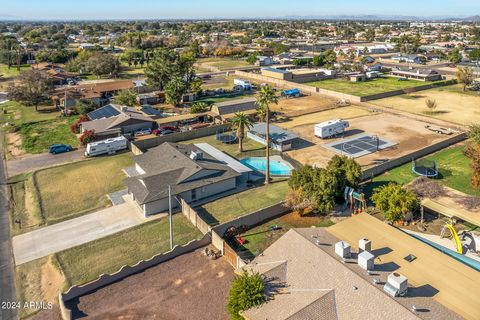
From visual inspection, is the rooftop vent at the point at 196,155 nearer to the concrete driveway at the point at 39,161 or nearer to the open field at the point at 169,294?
the open field at the point at 169,294

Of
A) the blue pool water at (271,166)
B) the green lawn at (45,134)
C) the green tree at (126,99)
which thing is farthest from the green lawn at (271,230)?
the green tree at (126,99)

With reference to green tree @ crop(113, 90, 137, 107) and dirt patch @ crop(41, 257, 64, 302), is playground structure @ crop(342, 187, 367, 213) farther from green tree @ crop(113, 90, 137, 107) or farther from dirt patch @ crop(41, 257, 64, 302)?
green tree @ crop(113, 90, 137, 107)

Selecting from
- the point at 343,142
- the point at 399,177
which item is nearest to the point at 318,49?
the point at 343,142

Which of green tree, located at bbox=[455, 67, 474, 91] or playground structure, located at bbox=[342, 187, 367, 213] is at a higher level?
green tree, located at bbox=[455, 67, 474, 91]

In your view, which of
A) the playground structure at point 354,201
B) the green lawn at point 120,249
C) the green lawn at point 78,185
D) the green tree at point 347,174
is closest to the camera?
the green lawn at point 120,249

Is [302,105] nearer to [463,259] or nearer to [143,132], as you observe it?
[143,132]

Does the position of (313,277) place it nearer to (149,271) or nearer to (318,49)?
(149,271)

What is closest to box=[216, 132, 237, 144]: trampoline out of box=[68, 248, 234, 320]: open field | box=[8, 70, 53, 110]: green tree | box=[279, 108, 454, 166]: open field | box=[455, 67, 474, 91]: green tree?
box=[279, 108, 454, 166]: open field
